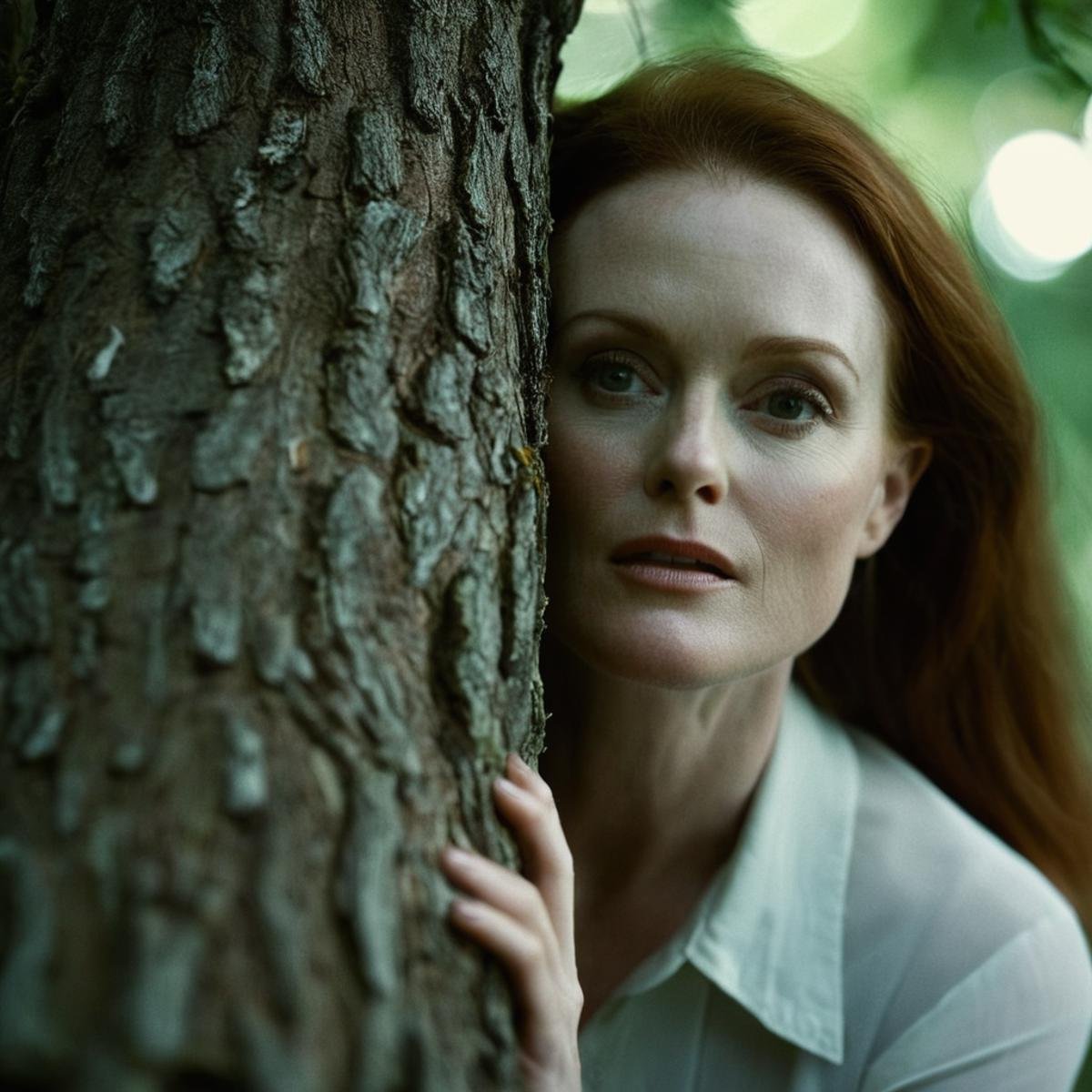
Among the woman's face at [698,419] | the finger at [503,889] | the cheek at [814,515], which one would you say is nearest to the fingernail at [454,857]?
the finger at [503,889]

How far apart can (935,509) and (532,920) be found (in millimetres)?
1403

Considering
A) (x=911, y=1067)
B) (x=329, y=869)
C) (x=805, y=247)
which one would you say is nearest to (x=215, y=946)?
(x=329, y=869)

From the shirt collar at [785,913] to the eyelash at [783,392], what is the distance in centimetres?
71

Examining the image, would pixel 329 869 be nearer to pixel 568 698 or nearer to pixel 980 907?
pixel 568 698

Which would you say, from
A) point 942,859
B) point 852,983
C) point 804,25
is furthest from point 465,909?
point 804,25

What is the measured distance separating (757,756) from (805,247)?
0.88m

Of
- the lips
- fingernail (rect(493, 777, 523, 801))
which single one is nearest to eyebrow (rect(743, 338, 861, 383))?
the lips

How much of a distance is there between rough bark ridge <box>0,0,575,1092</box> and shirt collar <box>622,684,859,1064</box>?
88 cm

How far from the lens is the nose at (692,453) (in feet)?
4.68

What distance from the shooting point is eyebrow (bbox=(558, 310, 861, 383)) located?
4.89 ft

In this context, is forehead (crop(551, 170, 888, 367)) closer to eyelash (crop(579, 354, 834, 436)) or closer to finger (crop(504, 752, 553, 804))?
eyelash (crop(579, 354, 834, 436))

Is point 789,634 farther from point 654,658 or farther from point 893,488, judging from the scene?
point 893,488

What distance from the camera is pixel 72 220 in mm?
1104

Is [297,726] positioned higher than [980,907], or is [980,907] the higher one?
[297,726]
